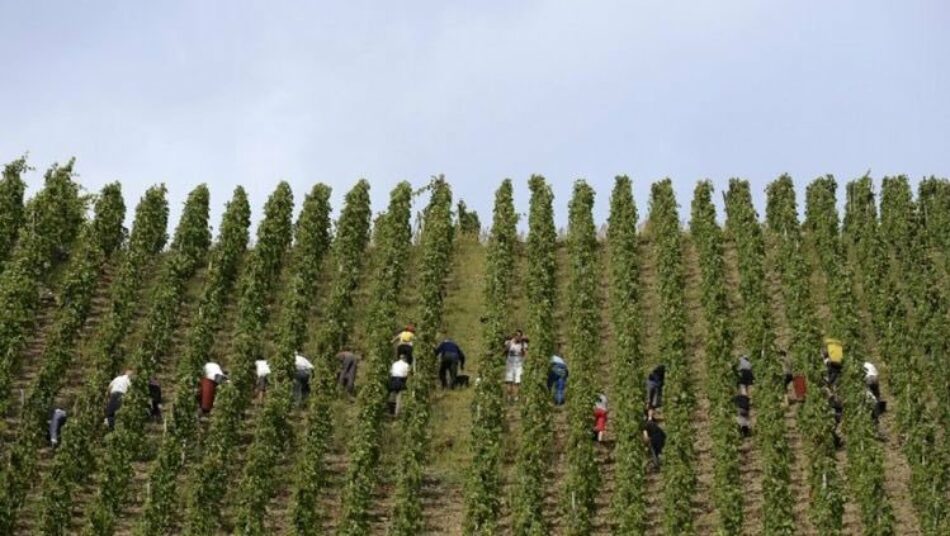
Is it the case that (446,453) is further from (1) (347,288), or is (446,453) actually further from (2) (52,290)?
(2) (52,290)

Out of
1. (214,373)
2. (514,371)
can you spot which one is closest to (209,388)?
(214,373)

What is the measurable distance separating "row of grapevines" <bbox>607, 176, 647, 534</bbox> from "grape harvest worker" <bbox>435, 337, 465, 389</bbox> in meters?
2.86

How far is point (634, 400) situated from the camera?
24.9 m

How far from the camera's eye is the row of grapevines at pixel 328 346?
910 inches

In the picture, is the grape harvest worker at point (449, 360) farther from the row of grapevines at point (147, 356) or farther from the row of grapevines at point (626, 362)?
the row of grapevines at point (147, 356)

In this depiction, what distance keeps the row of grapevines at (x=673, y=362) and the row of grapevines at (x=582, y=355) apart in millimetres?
1199

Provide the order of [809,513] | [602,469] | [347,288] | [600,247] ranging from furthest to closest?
1. [600,247]
2. [347,288]
3. [602,469]
4. [809,513]

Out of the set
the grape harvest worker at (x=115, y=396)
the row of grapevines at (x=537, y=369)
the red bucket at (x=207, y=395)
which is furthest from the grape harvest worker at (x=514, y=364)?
the grape harvest worker at (x=115, y=396)

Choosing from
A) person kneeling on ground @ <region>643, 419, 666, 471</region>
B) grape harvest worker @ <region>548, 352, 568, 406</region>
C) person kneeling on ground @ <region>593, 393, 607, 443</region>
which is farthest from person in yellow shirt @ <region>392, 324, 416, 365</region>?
person kneeling on ground @ <region>643, 419, 666, 471</region>

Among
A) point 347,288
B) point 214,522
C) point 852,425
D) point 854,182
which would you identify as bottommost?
point 214,522

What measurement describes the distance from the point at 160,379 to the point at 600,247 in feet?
38.3

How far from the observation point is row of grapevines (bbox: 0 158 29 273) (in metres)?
33.7

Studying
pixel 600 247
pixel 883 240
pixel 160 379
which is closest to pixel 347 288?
pixel 160 379

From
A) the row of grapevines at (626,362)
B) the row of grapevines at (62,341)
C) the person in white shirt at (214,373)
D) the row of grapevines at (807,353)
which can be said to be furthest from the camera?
the person in white shirt at (214,373)
